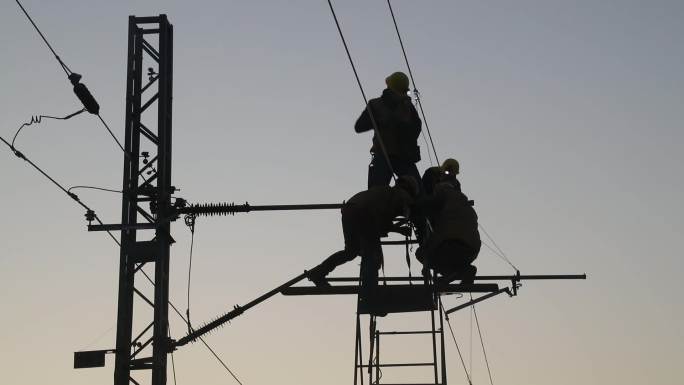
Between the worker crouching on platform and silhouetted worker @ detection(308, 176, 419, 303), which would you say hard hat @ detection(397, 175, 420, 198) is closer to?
silhouetted worker @ detection(308, 176, 419, 303)

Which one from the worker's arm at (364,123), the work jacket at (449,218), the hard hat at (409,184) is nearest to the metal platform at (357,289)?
the work jacket at (449,218)

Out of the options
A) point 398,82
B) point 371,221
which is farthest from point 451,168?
point 371,221

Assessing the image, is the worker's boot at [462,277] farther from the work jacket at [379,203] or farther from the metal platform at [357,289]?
the work jacket at [379,203]

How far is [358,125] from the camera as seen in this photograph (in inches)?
625

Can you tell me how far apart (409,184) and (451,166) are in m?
3.40

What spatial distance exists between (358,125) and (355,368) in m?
2.93

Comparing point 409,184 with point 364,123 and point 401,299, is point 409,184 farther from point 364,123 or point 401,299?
point 401,299

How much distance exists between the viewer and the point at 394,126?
52.3 feet

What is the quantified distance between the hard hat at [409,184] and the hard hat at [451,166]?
306 centimetres

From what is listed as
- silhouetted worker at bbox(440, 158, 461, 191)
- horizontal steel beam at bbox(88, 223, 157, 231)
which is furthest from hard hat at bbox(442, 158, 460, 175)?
horizontal steel beam at bbox(88, 223, 157, 231)

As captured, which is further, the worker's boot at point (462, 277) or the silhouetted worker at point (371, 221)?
the worker's boot at point (462, 277)

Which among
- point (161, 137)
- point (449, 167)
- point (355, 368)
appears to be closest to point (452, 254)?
point (355, 368)

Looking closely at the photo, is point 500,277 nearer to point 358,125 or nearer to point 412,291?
point 412,291

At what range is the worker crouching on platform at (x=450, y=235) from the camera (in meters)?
15.7
